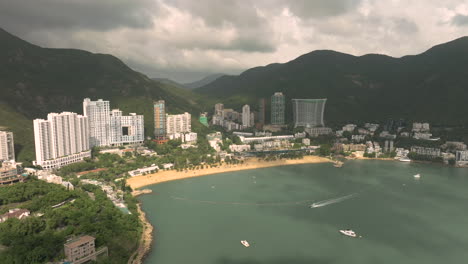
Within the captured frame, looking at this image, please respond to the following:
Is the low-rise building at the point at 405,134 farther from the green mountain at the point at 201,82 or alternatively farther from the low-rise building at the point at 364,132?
the green mountain at the point at 201,82

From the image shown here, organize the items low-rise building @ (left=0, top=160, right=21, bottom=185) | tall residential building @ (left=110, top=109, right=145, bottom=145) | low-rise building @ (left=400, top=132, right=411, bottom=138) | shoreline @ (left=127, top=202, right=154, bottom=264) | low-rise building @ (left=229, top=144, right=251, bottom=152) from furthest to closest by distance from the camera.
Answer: low-rise building @ (left=400, top=132, right=411, bottom=138)
low-rise building @ (left=229, top=144, right=251, bottom=152)
tall residential building @ (left=110, top=109, right=145, bottom=145)
low-rise building @ (left=0, top=160, right=21, bottom=185)
shoreline @ (left=127, top=202, right=154, bottom=264)

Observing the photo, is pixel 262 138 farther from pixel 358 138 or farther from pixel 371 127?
pixel 371 127

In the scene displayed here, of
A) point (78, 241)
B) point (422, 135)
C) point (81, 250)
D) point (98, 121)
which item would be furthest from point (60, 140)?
point (422, 135)

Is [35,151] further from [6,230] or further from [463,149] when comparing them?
[463,149]

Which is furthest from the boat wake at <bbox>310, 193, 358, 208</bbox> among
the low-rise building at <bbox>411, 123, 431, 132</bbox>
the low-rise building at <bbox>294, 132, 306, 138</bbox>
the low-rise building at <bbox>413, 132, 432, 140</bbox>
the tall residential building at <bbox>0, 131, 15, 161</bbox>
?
the low-rise building at <bbox>411, 123, 431, 132</bbox>

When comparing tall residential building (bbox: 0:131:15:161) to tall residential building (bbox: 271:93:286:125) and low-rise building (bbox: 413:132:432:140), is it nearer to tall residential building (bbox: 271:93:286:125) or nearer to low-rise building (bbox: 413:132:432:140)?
tall residential building (bbox: 271:93:286:125)

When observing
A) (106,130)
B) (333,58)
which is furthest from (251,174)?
(333,58)
